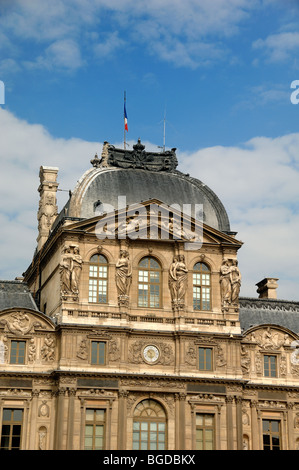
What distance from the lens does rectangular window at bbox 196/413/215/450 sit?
186ft

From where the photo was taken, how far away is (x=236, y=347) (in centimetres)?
5844

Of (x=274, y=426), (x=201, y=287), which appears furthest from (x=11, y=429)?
(x=274, y=426)

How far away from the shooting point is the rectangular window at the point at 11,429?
54812 millimetres

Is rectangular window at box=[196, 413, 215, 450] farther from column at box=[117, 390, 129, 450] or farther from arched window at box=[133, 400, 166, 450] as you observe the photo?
column at box=[117, 390, 129, 450]

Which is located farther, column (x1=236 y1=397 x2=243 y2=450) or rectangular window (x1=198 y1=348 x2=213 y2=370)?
rectangular window (x1=198 y1=348 x2=213 y2=370)

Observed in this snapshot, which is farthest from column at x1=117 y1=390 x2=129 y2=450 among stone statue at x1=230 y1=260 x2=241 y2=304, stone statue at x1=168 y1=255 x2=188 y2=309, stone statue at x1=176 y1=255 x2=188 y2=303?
stone statue at x1=230 y1=260 x2=241 y2=304

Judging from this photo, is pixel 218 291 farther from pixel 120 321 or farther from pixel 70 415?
pixel 70 415

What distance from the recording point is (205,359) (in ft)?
190

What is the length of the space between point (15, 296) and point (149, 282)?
9111 millimetres

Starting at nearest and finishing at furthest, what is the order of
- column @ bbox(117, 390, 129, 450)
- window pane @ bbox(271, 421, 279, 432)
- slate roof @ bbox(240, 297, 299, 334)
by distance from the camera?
1. column @ bbox(117, 390, 129, 450)
2. window pane @ bbox(271, 421, 279, 432)
3. slate roof @ bbox(240, 297, 299, 334)

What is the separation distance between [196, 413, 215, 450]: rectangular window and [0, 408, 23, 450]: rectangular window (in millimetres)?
10205

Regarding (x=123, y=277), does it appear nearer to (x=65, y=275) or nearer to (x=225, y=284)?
(x=65, y=275)
